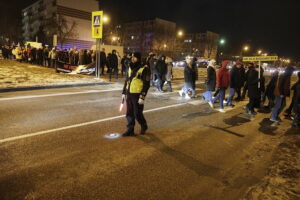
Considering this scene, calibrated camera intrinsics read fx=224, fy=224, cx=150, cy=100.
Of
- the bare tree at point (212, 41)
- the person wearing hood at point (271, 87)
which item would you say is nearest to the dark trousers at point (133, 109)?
the person wearing hood at point (271, 87)

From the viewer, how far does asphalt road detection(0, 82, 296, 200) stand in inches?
126

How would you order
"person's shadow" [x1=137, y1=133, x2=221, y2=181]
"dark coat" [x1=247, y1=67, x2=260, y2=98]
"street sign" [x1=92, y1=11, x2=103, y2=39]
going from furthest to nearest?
"street sign" [x1=92, y1=11, x2=103, y2=39]
"dark coat" [x1=247, y1=67, x2=260, y2=98]
"person's shadow" [x1=137, y1=133, x2=221, y2=181]

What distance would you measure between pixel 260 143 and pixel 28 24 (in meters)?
106

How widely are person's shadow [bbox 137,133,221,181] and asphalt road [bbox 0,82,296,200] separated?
2cm

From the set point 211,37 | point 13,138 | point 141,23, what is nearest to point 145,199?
point 13,138

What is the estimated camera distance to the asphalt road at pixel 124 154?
321cm

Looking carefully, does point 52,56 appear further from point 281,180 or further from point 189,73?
point 281,180

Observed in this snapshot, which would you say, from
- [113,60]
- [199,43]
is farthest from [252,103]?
[199,43]

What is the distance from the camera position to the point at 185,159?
429 centimetres

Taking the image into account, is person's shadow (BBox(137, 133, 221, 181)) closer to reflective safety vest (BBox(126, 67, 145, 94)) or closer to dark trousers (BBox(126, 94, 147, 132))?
dark trousers (BBox(126, 94, 147, 132))

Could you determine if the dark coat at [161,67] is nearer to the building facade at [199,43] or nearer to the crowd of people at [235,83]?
the crowd of people at [235,83]

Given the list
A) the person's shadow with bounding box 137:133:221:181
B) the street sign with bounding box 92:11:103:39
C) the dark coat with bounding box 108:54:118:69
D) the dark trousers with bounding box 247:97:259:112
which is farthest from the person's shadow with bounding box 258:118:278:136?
the street sign with bounding box 92:11:103:39

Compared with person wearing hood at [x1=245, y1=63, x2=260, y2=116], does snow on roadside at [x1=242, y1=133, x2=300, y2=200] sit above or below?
below

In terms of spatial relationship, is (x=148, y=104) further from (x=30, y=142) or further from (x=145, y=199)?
(x=145, y=199)
